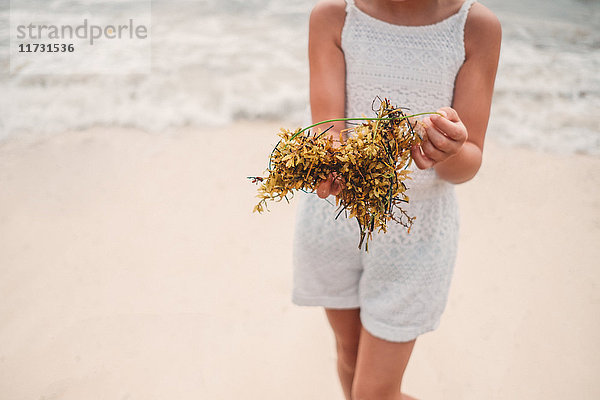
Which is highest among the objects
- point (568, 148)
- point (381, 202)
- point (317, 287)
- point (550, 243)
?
point (381, 202)

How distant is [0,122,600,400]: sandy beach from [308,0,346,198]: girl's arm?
1.95m

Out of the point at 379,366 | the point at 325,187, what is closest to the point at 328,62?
the point at 325,187

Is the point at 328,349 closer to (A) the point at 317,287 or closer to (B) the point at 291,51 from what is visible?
(A) the point at 317,287

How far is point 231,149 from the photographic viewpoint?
497 cm

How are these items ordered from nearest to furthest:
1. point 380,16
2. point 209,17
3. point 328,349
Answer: point 380,16 < point 328,349 < point 209,17

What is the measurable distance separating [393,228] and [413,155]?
0.50 m

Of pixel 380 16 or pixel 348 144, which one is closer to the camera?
pixel 348 144

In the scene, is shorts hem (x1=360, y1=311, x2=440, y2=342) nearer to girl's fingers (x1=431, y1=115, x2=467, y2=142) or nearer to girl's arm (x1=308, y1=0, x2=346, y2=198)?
girl's arm (x1=308, y1=0, x2=346, y2=198)

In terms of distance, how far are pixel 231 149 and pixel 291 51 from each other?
3231mm

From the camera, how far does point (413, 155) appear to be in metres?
1.42

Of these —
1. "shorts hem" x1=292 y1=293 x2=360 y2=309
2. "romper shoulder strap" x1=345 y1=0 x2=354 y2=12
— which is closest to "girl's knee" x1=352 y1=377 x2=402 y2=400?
"shorts hem" x1=292 y1=293 x2=360 y2=309

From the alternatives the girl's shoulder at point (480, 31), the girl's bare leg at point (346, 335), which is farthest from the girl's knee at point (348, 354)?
the girl's shoulder at point (480, 31)

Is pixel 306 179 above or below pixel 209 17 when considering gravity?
above

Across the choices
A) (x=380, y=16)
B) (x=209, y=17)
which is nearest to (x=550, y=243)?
(x=380, y=16)
